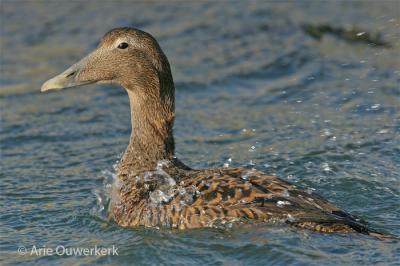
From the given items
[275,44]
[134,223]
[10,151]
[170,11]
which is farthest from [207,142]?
[170,11]

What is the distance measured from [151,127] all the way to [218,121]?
345 cm

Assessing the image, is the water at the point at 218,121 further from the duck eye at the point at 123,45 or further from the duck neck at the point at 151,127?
the duck eye at the point at 123,45

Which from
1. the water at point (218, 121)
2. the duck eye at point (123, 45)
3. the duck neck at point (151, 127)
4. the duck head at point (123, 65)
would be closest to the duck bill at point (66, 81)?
the duck head at point (123, 65)

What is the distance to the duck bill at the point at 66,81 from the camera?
8664 mm

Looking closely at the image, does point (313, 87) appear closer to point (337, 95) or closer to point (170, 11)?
point (337, 95)

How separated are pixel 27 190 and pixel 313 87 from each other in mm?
5036

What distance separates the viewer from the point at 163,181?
8.21 m

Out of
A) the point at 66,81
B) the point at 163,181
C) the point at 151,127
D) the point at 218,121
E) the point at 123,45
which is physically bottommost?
the point at 163,181

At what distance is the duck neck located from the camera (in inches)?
342

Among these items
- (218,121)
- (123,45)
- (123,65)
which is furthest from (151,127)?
(218,121)

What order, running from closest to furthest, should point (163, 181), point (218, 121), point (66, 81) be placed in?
point (163, 181), point (66, 81), point (218, 121)

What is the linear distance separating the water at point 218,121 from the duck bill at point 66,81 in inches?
48.9

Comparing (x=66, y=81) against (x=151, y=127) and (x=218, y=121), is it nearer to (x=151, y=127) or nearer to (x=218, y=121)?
(x=151, y=127)

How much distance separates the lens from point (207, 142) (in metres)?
11.4
